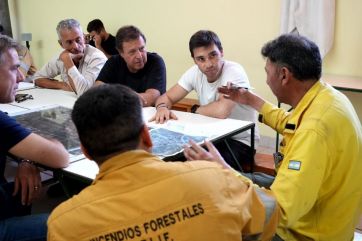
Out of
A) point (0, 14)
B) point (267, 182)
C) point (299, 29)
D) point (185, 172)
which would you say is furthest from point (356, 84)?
point (0, 14)

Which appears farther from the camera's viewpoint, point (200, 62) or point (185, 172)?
point (200, 62)

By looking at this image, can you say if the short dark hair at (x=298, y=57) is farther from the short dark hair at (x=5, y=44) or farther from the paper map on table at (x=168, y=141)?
the short dark hair at (x=5, y=44)

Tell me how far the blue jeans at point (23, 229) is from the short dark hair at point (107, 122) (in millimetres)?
750

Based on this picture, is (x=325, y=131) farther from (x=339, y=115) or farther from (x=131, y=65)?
(x=131, y=65)

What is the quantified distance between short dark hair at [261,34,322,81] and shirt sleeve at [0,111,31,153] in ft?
3.41

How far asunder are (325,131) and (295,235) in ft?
1.31

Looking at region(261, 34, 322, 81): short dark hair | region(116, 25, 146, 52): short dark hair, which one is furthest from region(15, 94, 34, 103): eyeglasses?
region(261, 34, 322, 81): short dark hair

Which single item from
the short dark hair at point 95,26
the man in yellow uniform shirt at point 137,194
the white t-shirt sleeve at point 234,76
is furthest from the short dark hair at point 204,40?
the short dark hair at point 95,26

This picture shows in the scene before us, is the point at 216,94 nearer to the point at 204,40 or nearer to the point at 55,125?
the point at 204,40

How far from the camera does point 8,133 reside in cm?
149

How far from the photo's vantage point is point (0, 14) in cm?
614

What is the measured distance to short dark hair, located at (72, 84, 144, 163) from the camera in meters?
0.90

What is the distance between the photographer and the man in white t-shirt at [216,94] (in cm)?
235

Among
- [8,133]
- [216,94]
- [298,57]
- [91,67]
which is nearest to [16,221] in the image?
[8,133]
